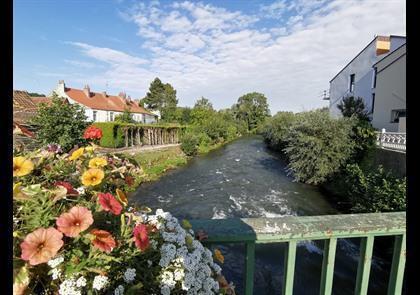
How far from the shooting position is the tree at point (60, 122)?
965 cm

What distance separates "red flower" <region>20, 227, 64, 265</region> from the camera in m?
0.64

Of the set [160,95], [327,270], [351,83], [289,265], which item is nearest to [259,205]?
[327,270]

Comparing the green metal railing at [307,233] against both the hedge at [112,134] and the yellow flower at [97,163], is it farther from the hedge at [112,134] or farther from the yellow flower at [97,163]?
the hedge at [112,134]

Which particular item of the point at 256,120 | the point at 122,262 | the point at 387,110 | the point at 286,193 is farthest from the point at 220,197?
the point at 256,120

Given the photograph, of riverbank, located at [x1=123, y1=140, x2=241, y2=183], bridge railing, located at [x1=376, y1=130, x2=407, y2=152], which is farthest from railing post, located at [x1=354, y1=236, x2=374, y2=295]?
riverbank, located at [x1=123, y1=140, x2=241, y2=183]

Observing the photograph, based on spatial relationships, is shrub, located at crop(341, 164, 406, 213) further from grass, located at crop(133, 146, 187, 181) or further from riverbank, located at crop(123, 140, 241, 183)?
grass, located at crop(133, 146, 187, 181)

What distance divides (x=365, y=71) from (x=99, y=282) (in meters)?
27.2

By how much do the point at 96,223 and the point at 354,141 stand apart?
48.2ft

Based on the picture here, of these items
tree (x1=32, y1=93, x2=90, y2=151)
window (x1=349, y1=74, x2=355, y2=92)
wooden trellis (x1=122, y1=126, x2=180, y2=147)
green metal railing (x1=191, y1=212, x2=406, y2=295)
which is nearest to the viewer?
green metal railing (x1=191, y1=212, x2=406, y2=295)

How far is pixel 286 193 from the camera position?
1294 centimetres

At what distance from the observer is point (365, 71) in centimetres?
2322

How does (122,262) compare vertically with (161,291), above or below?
above

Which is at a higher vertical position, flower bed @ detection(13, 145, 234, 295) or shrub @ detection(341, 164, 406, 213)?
flower bed @ detection(13, 145, 234, 295)
